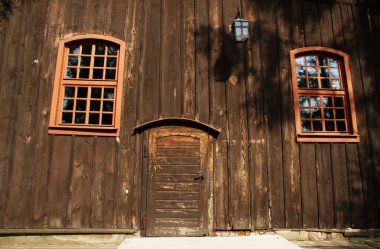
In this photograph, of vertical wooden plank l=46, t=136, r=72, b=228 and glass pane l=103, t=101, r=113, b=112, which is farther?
glass pane l=103, t=101, r=113, b=112

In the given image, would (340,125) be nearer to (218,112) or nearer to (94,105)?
(218,112)

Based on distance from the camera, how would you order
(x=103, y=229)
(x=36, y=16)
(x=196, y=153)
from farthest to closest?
(x=36, y=16) < (x=196, y=153) < (x=103, y=229)

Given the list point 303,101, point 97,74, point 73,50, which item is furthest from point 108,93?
point 303,101

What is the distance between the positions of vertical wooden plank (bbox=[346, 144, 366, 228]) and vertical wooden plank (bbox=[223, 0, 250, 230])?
1992mm

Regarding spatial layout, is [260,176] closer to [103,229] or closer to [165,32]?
[103,229]

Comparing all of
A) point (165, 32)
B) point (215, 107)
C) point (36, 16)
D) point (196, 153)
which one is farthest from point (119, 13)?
point (196, 153)

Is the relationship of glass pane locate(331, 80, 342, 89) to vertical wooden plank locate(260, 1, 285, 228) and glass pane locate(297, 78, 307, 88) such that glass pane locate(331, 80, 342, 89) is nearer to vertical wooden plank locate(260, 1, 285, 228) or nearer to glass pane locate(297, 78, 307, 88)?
glass pane locate(297, 78, 307, 88)

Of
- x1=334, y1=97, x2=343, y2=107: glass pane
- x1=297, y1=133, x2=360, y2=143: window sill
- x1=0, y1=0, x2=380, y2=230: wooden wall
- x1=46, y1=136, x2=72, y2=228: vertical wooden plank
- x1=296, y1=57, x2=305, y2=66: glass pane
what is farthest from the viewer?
x1=296, y1=57, x2=305, y2=66: glass pane

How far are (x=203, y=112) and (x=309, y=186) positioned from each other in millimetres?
2451

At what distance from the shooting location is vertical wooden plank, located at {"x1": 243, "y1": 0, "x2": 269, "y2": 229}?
5.75 m

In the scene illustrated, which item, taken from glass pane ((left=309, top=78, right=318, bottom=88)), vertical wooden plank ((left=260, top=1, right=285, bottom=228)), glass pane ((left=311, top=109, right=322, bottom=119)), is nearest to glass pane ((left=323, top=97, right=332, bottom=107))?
glass pane ((left=311, top=109, right=322, bottom=119))

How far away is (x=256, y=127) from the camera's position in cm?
607

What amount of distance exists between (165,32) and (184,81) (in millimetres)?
1114

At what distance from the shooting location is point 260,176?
19.3 feet
